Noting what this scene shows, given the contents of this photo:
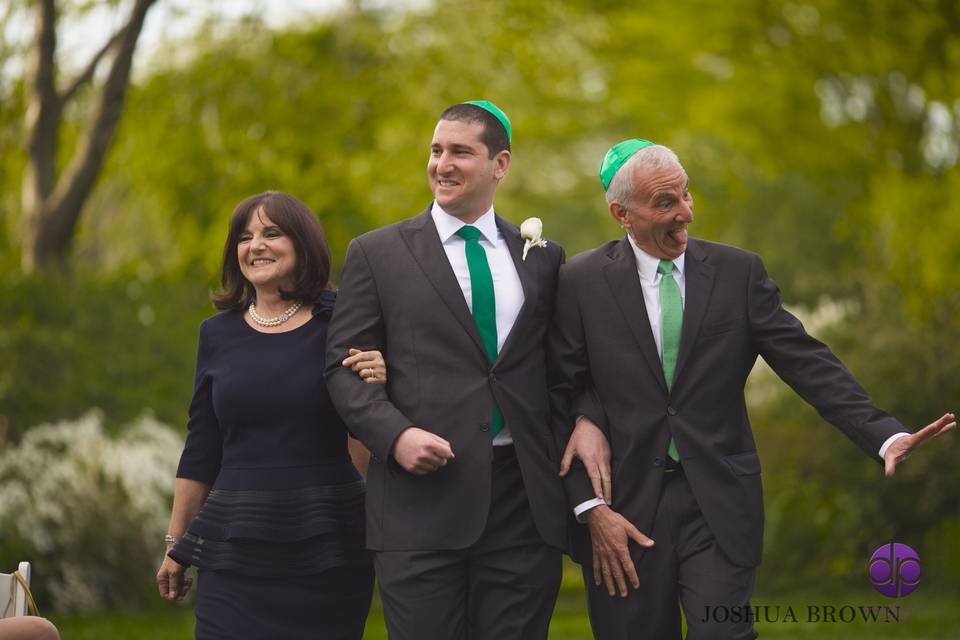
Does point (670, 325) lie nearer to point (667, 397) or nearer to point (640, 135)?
point (667, 397)

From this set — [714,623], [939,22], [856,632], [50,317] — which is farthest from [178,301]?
[939,22]

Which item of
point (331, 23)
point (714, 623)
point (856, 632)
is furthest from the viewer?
point (331, 23)

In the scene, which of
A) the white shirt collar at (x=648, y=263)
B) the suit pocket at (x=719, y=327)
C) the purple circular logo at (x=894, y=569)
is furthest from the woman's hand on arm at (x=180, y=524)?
the purple circular logo at (x=894, y=569)

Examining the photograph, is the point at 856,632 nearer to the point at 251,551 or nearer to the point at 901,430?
the point at 901,430

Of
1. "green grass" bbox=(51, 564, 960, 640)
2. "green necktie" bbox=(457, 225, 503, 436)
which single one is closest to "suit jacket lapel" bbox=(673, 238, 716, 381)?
"green necktie" bbox=(457, 225, 503, 436)

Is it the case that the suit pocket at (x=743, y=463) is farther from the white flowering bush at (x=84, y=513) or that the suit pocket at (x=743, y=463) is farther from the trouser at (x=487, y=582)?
the white flowering bush at (x=84, y=513)

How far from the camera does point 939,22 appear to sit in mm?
15375

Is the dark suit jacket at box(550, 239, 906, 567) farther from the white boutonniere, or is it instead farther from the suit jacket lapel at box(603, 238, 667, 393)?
the white boutonniere

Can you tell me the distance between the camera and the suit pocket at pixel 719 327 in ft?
14.5

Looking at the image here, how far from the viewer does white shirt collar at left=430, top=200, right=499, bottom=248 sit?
4500mm

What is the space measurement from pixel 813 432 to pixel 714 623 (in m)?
6.98

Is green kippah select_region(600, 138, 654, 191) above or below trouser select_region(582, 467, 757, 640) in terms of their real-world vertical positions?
above

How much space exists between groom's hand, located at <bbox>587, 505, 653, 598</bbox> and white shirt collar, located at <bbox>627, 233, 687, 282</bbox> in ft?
2.60

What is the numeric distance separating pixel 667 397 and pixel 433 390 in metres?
0.77
